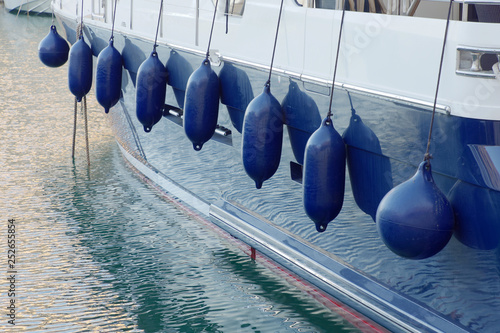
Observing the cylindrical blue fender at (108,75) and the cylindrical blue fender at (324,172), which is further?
the cylindrical blue fender at (108,75)

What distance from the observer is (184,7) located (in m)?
4.97

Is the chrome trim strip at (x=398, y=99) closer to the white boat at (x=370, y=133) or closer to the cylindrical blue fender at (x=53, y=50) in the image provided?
the white boat at (x=370, y=133)

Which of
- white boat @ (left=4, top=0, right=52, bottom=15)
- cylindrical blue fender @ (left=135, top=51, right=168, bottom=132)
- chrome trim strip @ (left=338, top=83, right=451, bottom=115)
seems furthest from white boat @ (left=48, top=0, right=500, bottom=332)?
white boat @ (left=4, top=0, right=52, bottom=15)

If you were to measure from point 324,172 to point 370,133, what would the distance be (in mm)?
274

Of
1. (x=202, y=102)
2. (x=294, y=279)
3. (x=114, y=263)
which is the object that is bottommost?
(x=114, y=263)

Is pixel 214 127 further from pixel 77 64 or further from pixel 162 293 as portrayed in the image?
pixel 77 64

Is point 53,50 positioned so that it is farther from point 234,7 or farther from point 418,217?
point 418,217

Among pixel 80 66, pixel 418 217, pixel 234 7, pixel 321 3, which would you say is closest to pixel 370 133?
pixel 418 217

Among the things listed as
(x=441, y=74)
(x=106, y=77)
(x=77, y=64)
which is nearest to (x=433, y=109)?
(x=441, y=74)

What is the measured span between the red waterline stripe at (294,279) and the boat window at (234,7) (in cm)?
155

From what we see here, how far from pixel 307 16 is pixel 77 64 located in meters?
2.95

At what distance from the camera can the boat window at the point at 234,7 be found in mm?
4391

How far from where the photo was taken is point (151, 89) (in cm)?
486

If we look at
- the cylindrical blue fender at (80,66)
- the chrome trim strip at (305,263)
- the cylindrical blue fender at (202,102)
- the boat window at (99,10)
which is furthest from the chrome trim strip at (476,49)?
the boat window at (99,10)
